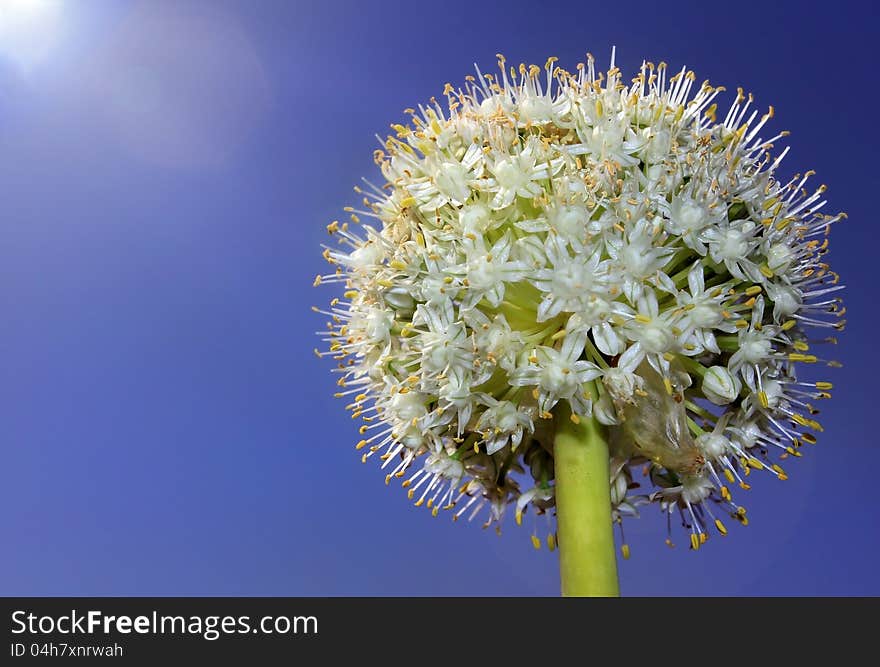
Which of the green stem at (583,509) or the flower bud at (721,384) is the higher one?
the flower bud at (721,384)

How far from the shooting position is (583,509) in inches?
85.5

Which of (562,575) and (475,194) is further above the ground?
(475,194)

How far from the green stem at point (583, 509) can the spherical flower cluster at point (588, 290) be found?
0.24 ft

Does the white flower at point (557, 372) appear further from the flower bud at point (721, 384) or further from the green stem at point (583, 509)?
the flower bud at point (721, 384)

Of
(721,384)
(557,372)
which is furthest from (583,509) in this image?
(721,384)

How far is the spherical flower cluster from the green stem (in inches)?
2.9

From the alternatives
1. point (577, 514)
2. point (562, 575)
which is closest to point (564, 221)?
point (577, 514)

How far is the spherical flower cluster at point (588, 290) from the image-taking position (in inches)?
83.0

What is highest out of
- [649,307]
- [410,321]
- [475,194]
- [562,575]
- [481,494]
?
[475,194]

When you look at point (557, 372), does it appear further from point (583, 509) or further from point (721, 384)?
point (721, 384)

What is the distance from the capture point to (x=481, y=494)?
2.76m

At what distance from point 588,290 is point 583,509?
57 centimetres

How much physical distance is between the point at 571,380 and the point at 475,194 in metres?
0.59

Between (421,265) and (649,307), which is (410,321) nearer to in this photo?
(421,265)
